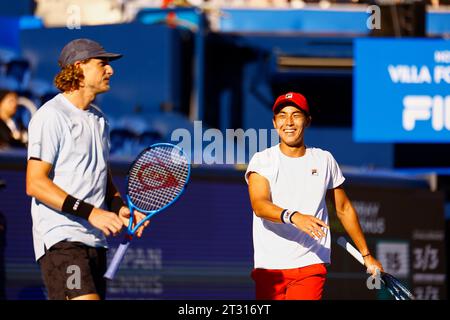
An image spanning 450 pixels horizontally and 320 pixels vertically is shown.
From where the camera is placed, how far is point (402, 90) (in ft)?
52.1

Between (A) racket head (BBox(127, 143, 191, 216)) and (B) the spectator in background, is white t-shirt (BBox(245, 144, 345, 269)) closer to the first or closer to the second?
(A) racket head (BBox(127, 143, 191, 216))

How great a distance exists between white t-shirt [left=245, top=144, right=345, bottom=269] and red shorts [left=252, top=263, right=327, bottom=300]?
40 mm

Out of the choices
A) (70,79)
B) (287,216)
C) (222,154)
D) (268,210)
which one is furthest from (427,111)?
(70,79)

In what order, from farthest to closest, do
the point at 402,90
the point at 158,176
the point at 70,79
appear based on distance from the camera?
the point at 402,90 → the point at 158,176 → the point at 70,79

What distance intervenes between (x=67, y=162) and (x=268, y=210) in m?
1.24

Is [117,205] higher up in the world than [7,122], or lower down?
lower down

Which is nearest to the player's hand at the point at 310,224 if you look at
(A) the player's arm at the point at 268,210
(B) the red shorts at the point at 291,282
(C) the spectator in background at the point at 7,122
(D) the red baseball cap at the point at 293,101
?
(A) the player's arm at the point at 268,210

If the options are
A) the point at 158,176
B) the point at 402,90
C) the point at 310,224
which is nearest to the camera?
the point at 310,224

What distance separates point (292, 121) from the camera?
7469mm

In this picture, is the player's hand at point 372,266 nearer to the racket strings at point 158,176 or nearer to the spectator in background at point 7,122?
the racket strings at point 158,176

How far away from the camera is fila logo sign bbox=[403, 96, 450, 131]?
1572 centimetres

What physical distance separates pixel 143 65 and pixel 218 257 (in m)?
6.61

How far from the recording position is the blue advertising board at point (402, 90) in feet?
51.5

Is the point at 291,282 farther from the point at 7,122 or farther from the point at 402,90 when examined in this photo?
the point at 402,90
